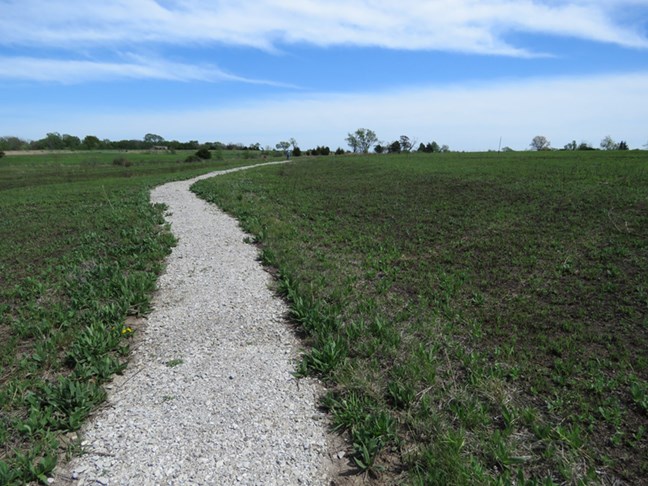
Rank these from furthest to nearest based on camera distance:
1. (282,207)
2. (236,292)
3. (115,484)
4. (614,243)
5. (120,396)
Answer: (282,207) → (614,243) → (236,292) → (120,396) → (115,484)

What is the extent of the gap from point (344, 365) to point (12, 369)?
4480 millimetres

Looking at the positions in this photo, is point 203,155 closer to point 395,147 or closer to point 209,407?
point 395,147

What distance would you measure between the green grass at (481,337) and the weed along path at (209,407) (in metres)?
0.47

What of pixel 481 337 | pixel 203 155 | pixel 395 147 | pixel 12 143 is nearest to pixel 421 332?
pixel 481 337

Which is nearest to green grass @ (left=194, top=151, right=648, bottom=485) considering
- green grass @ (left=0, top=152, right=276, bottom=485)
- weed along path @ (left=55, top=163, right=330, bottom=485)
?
weed along path @ (left=55, top=163, right=330, bottom=485)

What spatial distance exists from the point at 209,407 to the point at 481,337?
424 cm

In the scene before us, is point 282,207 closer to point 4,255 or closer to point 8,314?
point 4,255

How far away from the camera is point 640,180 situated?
59.9 ft

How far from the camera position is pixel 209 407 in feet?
14.1

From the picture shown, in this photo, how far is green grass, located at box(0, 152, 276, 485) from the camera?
3.89 m

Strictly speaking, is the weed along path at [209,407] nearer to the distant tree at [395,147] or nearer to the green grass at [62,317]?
the green grass at [62,317]

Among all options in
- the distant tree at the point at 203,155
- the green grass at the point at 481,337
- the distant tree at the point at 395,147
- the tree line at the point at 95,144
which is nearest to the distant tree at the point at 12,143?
the tree line at the point at 95,144

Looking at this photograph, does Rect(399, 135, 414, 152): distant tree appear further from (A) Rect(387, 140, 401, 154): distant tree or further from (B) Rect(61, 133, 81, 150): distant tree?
(B) Rect(61, 133, 81, 150): distant tree

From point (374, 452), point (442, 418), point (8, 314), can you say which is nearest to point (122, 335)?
point (8, 314)
